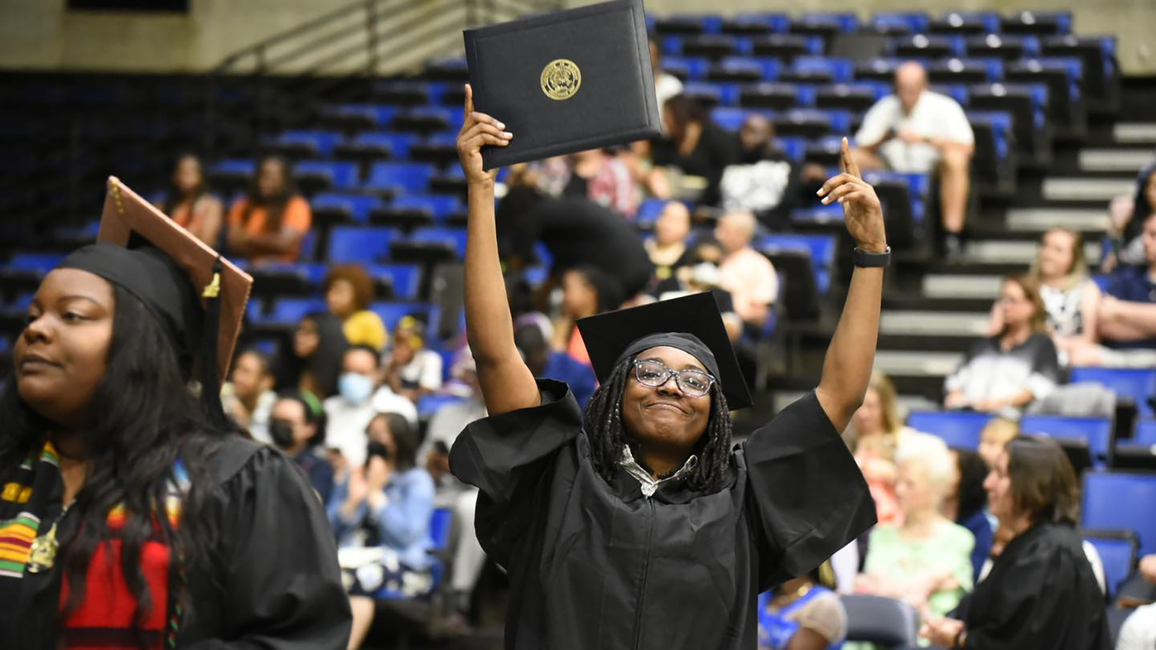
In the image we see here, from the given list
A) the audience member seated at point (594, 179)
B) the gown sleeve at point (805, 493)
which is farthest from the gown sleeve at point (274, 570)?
the audience member seated at point (594, 179)

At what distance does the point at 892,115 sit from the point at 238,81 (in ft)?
24.0

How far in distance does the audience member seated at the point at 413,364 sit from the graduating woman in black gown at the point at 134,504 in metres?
5.32

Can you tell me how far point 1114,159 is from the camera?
37.1ft

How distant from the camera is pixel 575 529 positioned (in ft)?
9.95

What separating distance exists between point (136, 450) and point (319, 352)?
17.4 feet

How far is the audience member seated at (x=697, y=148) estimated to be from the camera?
10.3m

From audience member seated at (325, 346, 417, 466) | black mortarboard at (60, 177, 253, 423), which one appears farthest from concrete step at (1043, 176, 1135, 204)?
black mortarboard at (60, 177, 253, 423)

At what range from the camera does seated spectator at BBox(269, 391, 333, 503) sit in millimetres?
6902

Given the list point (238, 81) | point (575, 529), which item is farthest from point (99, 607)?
point (238, 81)

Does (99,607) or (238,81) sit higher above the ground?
(238,81)

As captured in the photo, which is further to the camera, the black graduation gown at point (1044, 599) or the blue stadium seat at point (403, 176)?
the blue stadium seat at point (403, 176)

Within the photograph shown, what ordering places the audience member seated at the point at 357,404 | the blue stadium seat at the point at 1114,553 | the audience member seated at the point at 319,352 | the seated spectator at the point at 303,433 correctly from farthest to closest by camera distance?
the audience member seated at the point at 319,352 < the audience member seated at the point at 357,404 < the seated spectator at the point at 303,433 < the blue stadium seat at the point at 1114,553

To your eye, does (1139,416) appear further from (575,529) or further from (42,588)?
(42,588)

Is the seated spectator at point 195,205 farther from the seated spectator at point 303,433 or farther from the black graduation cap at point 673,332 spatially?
the black graduation cap at point 673,332
